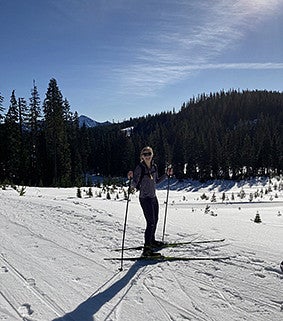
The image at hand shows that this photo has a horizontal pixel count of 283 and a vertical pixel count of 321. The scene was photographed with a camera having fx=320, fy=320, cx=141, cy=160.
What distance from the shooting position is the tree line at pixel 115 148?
3981 cm

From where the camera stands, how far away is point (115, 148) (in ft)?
271

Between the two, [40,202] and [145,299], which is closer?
[145,299]

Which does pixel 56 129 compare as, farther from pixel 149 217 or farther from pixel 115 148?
pixel 115 148

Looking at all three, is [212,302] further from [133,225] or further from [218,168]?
[218,168]

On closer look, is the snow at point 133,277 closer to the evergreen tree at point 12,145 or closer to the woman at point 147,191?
the woman at point 147,191

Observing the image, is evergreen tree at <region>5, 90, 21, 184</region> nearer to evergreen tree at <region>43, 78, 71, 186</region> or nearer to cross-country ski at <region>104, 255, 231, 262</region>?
evergreen tree at <region>43, 78, 71, 186</region>

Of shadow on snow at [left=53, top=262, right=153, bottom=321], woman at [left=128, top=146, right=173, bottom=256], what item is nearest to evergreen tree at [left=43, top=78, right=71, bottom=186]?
woman at [left=128, top=146, right=173, bottom=256]

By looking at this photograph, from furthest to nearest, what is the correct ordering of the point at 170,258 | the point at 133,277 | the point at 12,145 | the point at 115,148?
the point at 115,148
the point at 12,145
the point at 170,258
the point at 133,277

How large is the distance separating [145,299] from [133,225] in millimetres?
4547

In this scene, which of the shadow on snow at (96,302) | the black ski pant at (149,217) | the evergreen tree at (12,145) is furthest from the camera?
the evergreen tree at (12,145)

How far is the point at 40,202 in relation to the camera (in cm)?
1291

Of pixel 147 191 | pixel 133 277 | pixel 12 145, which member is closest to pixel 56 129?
pixel 12 145

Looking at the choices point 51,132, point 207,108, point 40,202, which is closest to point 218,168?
point 51,132

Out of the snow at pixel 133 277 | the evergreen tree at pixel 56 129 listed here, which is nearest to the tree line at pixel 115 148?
the evergreen tree at pixel 56 129
